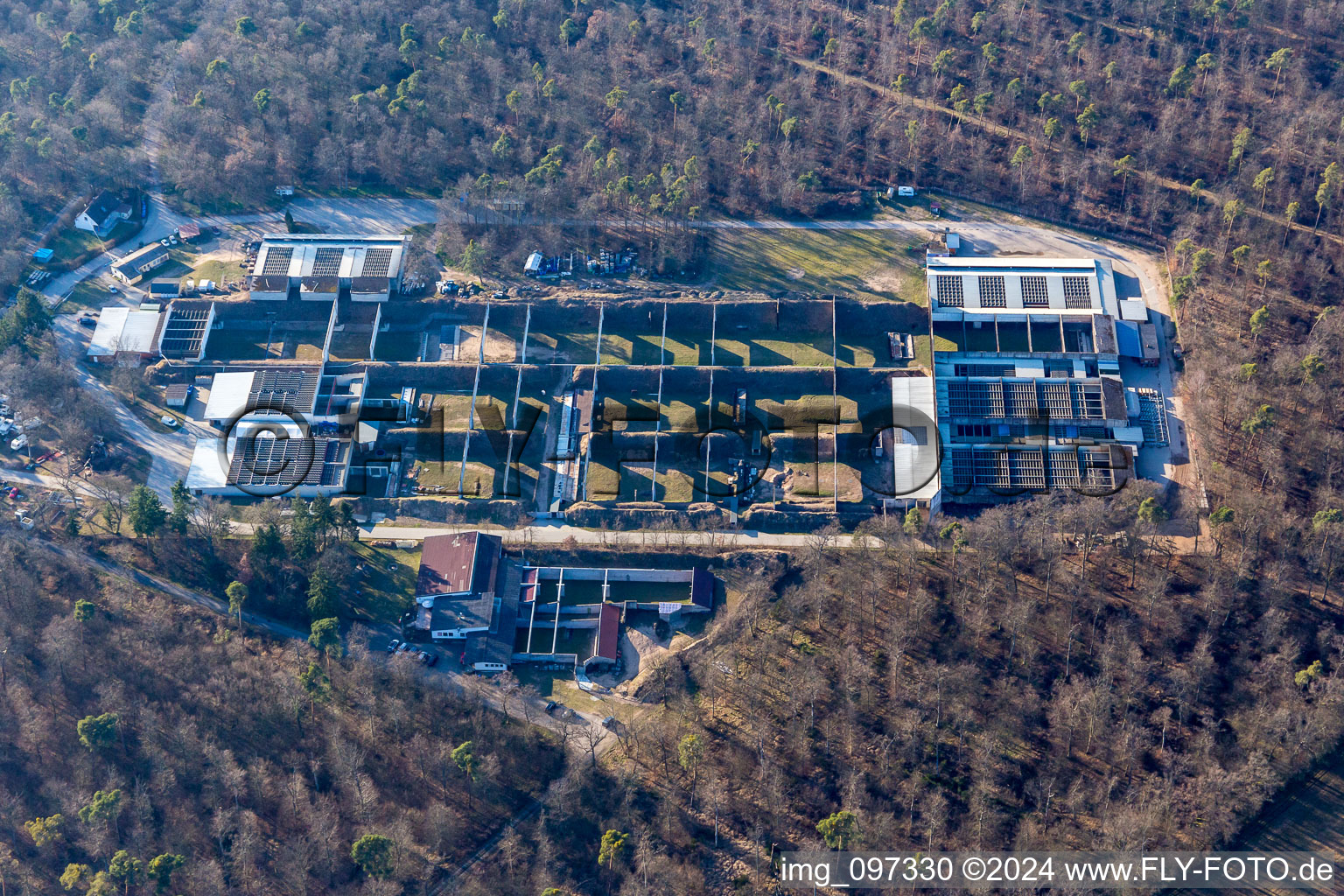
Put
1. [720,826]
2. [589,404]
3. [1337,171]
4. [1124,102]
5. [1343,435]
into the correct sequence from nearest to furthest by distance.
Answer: [720,826]
[1343,435]
[589,404]
[1337,171]
[1124,102]

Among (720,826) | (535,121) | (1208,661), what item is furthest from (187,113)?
(1208,661)

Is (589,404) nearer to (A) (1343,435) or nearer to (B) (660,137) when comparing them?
(B) (660,137)

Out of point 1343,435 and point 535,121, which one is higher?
point 535,121

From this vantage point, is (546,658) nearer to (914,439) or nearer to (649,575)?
(649,575)

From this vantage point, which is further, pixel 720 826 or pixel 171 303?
pixel 171 303

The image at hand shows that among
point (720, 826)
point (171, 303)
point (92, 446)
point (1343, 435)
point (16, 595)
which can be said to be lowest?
point (720, 826)

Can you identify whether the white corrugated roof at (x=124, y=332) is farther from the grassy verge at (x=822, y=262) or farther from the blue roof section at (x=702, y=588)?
the blue roof section at (x=702, y=588)
